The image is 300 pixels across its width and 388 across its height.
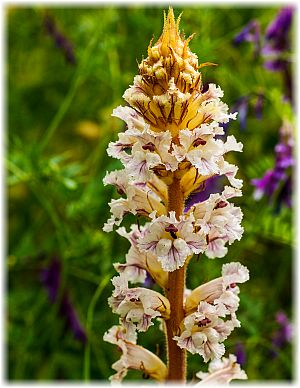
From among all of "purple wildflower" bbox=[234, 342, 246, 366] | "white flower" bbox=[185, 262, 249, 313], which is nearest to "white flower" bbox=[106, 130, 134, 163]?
"white flower" bbox=[185, 262, 249, 313]

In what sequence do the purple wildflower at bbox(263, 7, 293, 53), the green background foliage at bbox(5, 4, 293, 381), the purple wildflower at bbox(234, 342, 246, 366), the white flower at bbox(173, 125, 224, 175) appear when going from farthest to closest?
1. the purple wildflower at bbox(263, 7, 293, 53)
2. the green background foliage at bbox(5, 4, 293, 381)
3. the purple wildflower at bbox(234, 342, 246, 366)
4. the white flower at bbox(173, 125, 224, 175)

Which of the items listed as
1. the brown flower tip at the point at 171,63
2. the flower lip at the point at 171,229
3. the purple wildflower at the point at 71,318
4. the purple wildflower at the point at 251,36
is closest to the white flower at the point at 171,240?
the flower lip at the point at 171,229

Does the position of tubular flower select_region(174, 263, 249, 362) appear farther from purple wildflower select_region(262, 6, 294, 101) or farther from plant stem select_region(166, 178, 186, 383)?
purple wildflower select_region(262, 6, 294, 101)

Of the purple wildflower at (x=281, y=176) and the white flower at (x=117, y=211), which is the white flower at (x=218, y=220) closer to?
the white flower at (x=117, y=211)

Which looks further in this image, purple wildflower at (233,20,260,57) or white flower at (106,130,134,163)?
purple wildflower at (233,20,260,57)

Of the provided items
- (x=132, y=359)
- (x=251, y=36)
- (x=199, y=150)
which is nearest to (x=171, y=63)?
(x=199, y=150)

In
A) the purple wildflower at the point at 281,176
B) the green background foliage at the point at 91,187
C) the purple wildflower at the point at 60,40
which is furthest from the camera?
the purple wildflower at the point at 60,40

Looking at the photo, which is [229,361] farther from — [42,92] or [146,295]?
[42,92]
